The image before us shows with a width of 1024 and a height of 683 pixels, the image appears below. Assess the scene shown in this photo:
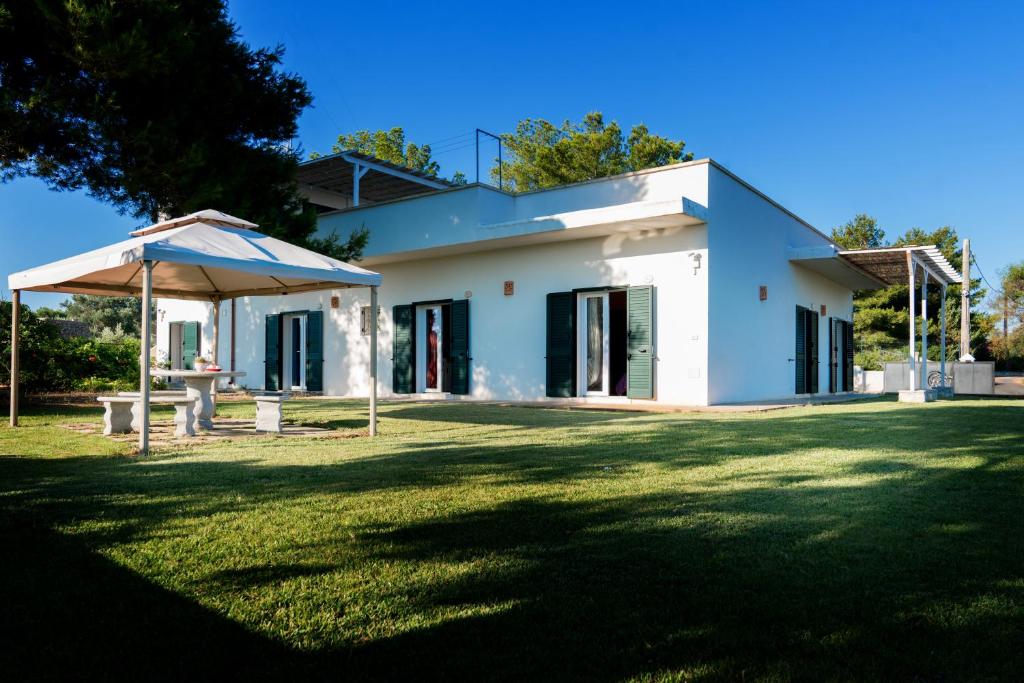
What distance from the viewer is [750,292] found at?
12.6m

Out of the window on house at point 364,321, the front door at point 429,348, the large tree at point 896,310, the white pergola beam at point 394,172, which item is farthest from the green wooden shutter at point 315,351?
the large tree at point 896,310

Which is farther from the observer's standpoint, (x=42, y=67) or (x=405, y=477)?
(x=42, y=67)

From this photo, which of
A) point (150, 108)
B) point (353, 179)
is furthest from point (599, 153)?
point (150, 108)

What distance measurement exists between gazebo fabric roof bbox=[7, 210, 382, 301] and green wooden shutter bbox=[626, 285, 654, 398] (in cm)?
508

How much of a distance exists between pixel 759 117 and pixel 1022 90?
279 inches

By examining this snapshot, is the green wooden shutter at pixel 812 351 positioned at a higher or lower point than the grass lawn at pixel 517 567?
higher

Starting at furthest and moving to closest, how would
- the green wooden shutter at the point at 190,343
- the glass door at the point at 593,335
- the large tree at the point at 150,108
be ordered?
the green wooden shutter at the point at 190,343 → the glass door at the point at 593,335 → the large tree at the point at 150,108

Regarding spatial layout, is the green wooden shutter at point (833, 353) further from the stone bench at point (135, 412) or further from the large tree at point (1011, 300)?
the large tree at point (1011, 300)

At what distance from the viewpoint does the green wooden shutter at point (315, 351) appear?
52.4ft

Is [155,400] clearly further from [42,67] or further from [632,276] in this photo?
[632,276]

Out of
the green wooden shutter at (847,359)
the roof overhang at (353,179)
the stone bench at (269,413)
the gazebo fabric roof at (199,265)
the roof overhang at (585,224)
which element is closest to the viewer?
the gazebo fabric roof at (199,265)

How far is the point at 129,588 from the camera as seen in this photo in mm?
2422

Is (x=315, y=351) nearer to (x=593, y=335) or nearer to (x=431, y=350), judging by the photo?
(x=431, y=350)

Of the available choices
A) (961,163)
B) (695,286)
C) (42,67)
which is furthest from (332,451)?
(961,163)
